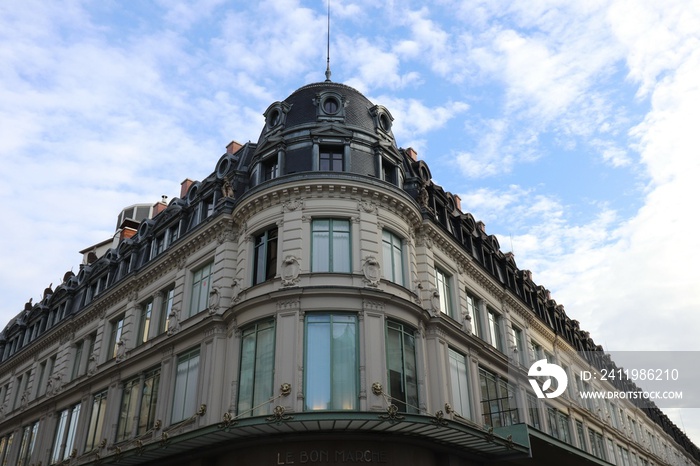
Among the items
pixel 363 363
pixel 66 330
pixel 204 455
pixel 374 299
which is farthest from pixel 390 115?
pixel 66 330

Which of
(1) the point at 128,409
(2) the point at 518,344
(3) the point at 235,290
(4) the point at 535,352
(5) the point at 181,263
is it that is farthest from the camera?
(4) the point at 535,352

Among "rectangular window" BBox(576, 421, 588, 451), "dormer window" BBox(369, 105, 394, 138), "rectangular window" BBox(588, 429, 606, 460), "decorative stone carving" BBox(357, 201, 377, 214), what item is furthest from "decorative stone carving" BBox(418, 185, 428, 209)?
"rectangular window" BBox(588, 429, 606, 460)

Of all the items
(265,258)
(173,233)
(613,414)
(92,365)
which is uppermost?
(173,233)

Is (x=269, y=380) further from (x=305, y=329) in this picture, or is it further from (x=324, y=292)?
(x=324, y=292)

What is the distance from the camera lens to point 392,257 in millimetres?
25172

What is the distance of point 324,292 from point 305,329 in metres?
1.55

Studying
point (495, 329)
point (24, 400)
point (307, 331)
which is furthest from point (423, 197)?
point (24, 400)

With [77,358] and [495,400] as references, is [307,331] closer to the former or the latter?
[495,400]

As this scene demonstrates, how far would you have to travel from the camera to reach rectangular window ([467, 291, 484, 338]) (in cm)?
3036

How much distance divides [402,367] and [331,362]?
2976mm

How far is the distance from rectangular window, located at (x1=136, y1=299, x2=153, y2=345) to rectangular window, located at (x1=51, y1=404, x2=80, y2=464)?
19.7ft

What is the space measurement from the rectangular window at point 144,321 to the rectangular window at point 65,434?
6000 mm

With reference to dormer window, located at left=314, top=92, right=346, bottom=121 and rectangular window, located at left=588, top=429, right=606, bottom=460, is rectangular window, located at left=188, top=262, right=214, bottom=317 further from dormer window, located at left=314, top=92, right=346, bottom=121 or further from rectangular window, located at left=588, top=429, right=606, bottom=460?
Result: rectangular window, located at left=588, top=429, right=606, bottom=460

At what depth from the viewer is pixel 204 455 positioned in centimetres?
2253
